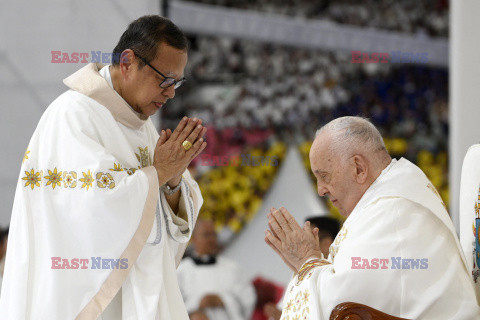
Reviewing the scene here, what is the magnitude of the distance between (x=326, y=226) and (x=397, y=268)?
1928mm

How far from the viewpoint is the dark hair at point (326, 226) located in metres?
4.54

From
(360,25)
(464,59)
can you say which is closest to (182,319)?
(464,59)

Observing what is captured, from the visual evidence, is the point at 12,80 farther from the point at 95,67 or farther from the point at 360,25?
the point at 360,25

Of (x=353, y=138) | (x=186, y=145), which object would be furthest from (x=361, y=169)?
(x=186, y=145)

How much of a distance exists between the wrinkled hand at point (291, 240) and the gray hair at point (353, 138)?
0.35m

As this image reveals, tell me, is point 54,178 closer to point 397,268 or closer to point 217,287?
point 397,268

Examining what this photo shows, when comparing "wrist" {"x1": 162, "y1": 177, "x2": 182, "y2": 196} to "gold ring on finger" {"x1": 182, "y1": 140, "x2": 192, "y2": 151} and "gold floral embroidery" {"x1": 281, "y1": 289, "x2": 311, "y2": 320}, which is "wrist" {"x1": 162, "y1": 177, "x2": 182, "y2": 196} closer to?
"gold ring on finger" {"x1": 182, "y1": 140, "x2": 192, "y2": 151}

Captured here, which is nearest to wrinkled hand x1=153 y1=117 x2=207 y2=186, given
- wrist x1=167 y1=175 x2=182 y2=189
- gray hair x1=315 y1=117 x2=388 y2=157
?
wrist x1=167 y1=175 x2=182 y2=189

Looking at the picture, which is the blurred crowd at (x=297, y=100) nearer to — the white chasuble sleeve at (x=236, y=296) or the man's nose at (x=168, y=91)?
the white chasuble sleeve at (x=236, y=296)

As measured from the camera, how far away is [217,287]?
6844 mm

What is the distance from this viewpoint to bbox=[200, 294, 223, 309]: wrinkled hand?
21.8 feet

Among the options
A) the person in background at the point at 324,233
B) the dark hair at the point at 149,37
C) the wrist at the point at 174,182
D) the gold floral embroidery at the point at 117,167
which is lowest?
the person in background at the point at 324,233

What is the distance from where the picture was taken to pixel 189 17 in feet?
29.5

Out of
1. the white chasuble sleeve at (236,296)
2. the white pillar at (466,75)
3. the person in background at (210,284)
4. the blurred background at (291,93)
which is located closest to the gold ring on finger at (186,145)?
the white pillar at (466,75)
